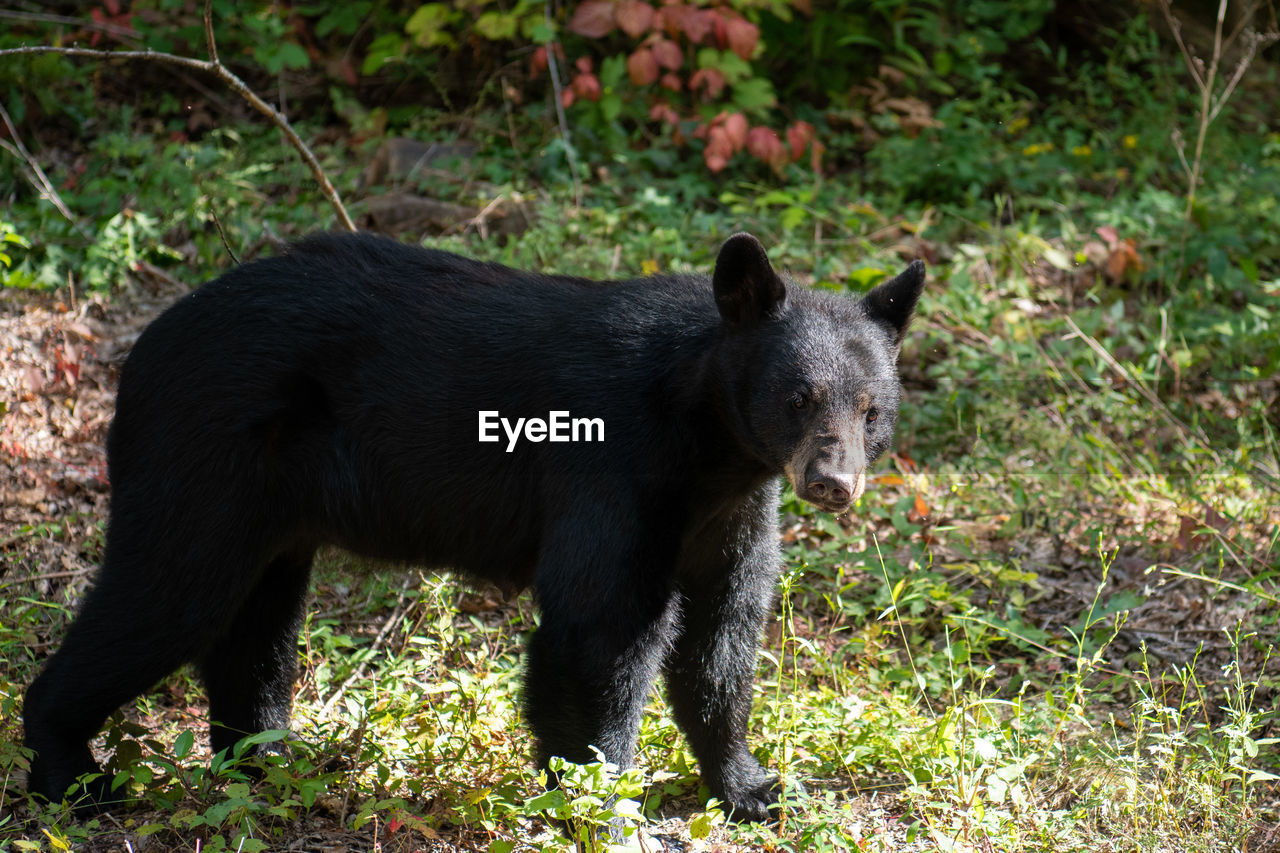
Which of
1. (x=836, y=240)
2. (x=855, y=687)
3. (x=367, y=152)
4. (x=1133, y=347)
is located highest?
(x=367, y=152)

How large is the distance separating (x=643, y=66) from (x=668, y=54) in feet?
0.65

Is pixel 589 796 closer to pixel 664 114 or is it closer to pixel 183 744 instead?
pixel 183 744

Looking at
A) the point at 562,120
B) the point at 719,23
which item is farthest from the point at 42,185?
the point at 719,23

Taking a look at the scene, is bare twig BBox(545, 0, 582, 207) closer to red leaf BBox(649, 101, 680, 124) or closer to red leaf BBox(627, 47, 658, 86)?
red leaf BBox(627, 47, 658, 86)

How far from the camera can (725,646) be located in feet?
13.9

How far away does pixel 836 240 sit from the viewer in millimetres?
8219

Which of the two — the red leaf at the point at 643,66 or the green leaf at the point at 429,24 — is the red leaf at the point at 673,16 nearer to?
the red leaf at the point at 643,66

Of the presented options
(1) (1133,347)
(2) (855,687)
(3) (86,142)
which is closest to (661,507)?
(2) (855,687)

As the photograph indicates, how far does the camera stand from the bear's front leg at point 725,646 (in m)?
4.19

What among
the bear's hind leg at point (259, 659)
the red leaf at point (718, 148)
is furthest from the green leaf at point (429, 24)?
the bear's hind leg at point (259, 659)

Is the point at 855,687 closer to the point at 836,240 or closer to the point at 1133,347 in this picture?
the point at 1133,347

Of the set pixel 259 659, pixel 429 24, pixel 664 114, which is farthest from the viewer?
pixel 429 24

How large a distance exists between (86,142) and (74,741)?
23.0 ft

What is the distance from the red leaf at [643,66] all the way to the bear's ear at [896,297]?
5.13m
